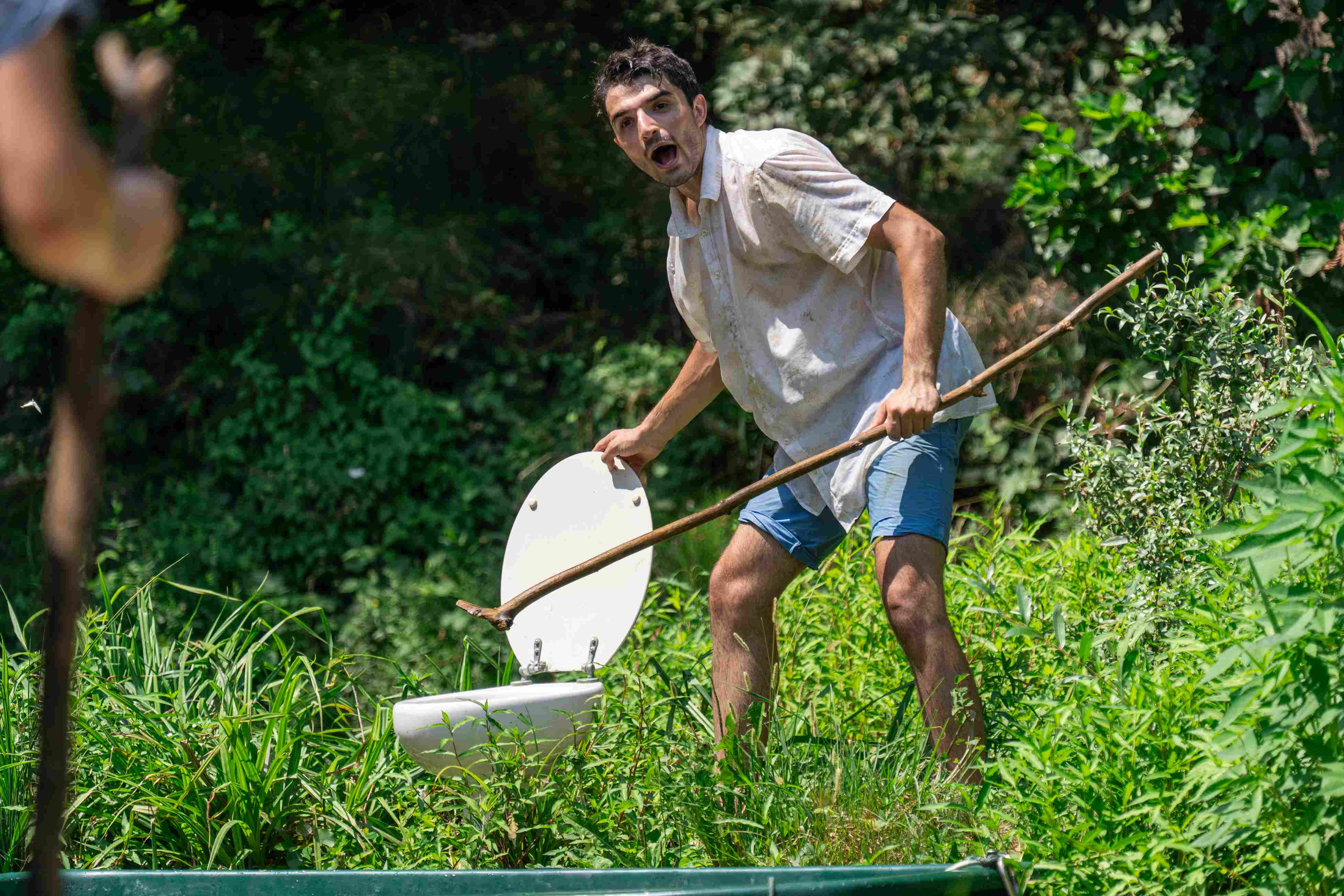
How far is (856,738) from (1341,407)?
146cm

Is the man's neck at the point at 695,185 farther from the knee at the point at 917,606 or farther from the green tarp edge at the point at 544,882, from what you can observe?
the green tarp edge at the point at 544,882

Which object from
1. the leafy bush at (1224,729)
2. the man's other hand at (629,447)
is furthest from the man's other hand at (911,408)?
the man's other hand at (629,447)

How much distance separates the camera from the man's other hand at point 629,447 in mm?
3125

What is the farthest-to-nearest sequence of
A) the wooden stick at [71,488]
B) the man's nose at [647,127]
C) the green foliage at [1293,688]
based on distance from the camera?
the man's nose at [647,127] < the green foliage at [1293,688] < the wooden stick at [71,488]

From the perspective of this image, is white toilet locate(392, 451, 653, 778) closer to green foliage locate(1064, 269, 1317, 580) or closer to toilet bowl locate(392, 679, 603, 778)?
toilet bowl locate(392, 679, 603, 778)

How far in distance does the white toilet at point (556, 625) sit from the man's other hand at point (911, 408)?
65 cm

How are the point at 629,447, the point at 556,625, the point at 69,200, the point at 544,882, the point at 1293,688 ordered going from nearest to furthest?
the point at 69,200
the point at 1293,688
the point at 544,882
the point at 556,625
the point at 629,447

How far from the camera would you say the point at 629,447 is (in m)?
3.13

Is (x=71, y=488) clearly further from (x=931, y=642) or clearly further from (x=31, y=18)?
(x=931, y=642)

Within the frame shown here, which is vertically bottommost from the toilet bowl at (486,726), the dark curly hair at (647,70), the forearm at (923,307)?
the toilet bowl at (486,726)

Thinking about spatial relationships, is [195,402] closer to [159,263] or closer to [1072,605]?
[1072,605]

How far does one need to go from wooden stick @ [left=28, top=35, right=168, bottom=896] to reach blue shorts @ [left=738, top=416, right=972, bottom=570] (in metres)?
1.98

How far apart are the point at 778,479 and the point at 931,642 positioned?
1.46 ft

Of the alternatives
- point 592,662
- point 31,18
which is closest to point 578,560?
point 592,662
